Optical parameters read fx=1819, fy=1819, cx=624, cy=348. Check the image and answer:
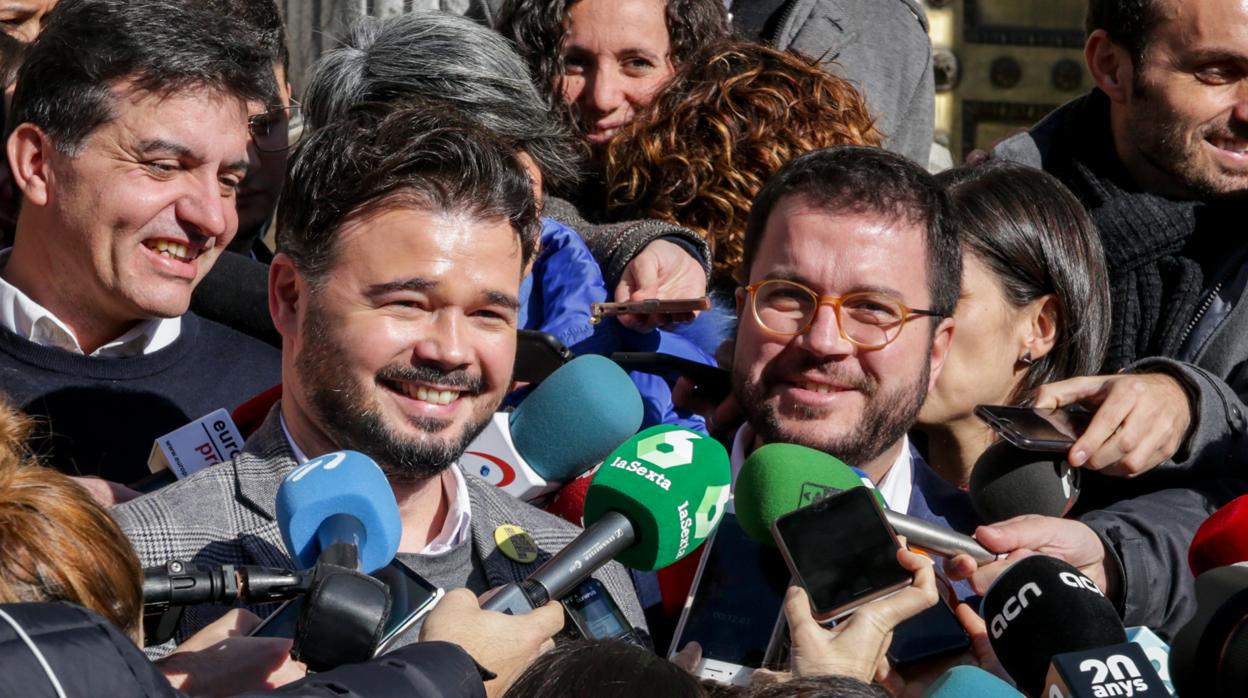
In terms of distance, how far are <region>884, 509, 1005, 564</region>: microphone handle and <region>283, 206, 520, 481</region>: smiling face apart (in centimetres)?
79

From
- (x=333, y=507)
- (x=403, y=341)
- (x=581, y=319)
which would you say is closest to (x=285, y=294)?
(x=403, y=341)

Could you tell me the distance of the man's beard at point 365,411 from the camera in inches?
120

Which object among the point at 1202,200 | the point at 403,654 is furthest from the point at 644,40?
the point at 403,654

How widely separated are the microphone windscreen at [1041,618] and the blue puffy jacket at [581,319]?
132 centimetres

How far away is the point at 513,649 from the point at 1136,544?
4.52 feet

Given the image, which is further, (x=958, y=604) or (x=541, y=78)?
(x=541, y=78)

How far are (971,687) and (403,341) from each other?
3.91 feet

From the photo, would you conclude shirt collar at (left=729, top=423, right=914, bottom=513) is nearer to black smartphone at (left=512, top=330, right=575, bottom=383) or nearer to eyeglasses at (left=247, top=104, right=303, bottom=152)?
black smartphone at (left=512, top=330, right=575, bottom=383)

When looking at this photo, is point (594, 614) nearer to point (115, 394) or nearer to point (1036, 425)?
point (1036, 425)

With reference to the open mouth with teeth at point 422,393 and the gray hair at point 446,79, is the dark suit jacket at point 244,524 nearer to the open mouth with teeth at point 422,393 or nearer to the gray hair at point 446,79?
the open mouth with teeth at point 422,393

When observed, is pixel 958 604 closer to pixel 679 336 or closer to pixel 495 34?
pixel 679 336

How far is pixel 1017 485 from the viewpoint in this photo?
3.19m

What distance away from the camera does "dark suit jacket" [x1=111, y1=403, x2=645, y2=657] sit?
287 centimetres

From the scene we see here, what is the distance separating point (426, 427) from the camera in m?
3.06
